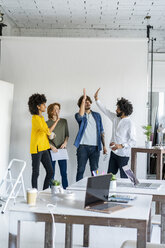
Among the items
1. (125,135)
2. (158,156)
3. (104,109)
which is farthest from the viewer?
(104,109)

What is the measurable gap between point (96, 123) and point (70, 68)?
1186mm

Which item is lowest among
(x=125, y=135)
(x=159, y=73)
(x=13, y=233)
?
(x=13, y=233)

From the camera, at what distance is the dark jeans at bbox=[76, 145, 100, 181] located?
22.0 ft

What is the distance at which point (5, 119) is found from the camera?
689 centimetres

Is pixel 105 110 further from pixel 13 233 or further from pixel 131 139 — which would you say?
pixel 13 233

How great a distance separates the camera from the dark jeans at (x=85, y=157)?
6.72 meters

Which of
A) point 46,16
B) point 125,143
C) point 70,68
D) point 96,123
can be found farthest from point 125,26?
point 125,143

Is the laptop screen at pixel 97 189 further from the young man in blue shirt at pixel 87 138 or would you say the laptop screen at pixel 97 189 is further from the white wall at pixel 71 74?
the white wall at pixel 71 74

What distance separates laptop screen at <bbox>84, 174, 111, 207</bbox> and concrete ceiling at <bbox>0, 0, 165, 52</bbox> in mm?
5286

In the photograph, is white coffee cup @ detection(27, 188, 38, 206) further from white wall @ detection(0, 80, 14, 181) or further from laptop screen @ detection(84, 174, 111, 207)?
white wall @ detection(0, 80, 14, 181)

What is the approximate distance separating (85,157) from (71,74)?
1.57m

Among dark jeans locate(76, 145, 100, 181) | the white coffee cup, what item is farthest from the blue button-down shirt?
the white coffee cup

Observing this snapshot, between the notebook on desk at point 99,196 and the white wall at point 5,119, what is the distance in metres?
4.18

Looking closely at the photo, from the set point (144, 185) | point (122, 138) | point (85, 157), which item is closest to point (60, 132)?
point (85, 157)
